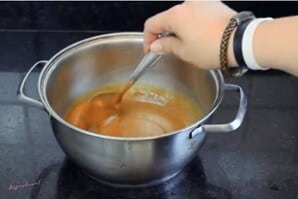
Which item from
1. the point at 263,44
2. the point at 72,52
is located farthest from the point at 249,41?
the point at 72,52

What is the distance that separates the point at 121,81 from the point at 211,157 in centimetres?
19

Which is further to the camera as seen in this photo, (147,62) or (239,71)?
(147,62)

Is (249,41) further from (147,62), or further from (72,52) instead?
(72,52)

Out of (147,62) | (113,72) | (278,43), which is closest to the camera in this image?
(278,43)

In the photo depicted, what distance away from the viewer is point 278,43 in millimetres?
613

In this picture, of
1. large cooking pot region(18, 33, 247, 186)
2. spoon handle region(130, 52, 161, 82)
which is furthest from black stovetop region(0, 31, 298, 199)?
spoon handle region(130, 52, 161, 82)

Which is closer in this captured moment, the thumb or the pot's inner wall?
the thumb

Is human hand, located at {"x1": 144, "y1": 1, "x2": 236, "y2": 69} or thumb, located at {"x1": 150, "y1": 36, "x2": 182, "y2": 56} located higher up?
human hand, located at {"x1": 144, "y1": 1, "x2": 236, "y2": 69}

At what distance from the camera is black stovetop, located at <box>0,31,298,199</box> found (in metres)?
0.76

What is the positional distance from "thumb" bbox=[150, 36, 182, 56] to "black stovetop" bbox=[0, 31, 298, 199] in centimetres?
19

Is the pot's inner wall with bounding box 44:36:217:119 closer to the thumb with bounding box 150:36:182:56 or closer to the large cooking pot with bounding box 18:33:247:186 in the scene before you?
the large cooking pot with bounding box 18:33:247:186

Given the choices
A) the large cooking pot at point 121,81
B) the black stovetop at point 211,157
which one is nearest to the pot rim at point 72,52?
the large cooking pot at point 121,81

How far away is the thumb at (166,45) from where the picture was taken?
67cm

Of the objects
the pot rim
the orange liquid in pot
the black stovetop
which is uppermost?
the pot rim
